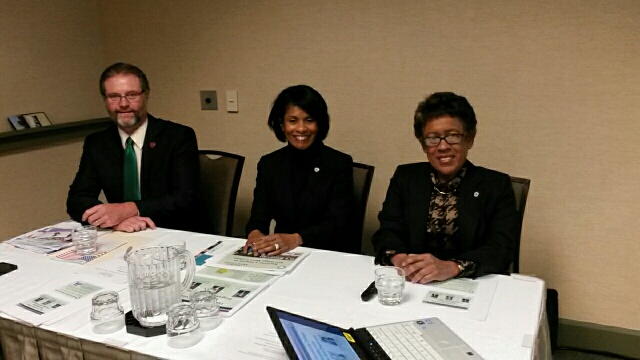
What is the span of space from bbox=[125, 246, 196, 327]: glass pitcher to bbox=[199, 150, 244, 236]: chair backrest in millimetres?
1056

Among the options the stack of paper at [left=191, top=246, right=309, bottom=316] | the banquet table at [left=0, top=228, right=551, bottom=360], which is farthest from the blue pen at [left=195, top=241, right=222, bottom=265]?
the banquet table at [left=0, top=228, right=551, bottom=360]

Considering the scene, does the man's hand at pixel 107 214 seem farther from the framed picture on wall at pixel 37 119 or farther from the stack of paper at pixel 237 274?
the framed picture on wall at pixel 37 119

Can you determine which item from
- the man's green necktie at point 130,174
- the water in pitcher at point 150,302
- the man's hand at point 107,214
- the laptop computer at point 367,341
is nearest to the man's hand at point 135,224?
the man's hand at point 107,214

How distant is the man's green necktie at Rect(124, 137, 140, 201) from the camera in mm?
2279

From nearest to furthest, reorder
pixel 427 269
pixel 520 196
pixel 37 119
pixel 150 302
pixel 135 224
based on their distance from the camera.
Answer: pixel 150 302 → pixel 427 269 → pixel 520 196 → pixel 135 224 → pixel 37 119

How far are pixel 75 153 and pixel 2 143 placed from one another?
0.52 metres

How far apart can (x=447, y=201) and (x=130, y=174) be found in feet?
4.59

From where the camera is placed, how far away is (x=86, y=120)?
129 inches

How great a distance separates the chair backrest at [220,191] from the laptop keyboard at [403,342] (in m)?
1.35

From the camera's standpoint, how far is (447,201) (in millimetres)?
1805

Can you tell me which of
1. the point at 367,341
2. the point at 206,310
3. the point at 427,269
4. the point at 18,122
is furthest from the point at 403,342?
the point at 18,122

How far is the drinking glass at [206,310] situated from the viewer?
1239 mm

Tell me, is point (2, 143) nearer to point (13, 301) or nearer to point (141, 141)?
point (141, 141)

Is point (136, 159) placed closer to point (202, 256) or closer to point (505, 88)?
point (202, 256)
